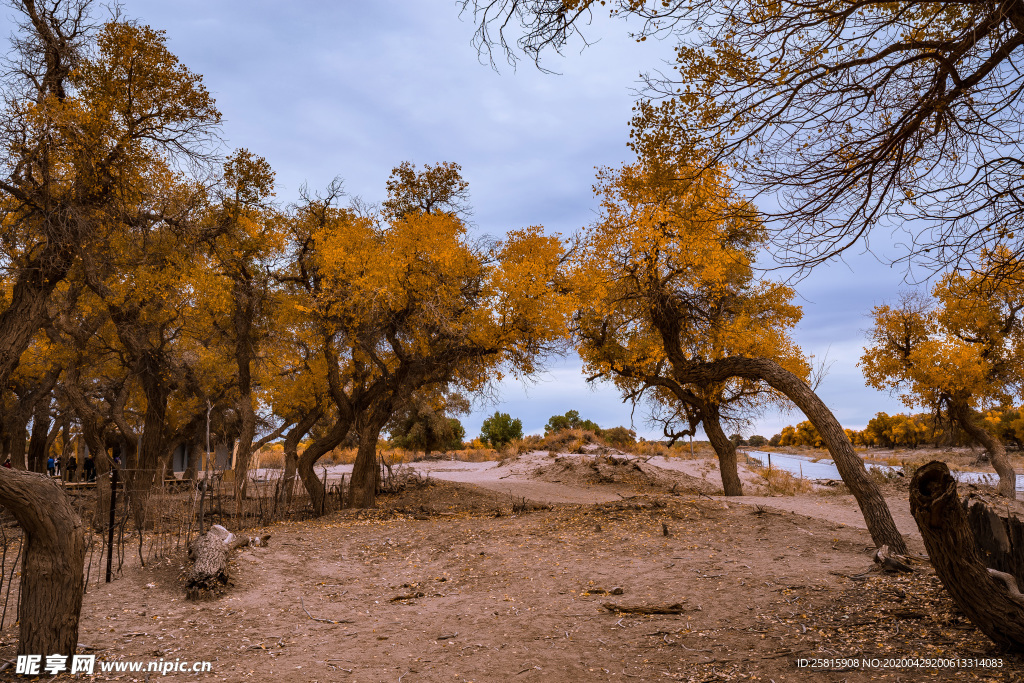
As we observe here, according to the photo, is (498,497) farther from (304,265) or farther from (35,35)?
(35,35)

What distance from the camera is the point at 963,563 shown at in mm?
4969

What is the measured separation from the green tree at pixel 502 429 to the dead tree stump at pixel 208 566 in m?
28.3

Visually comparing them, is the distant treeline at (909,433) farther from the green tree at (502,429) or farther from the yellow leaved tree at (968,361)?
the green tree at (502,429)

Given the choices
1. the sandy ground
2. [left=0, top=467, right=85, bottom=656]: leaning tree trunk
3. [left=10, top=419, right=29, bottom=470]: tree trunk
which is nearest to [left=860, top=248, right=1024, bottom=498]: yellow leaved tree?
the sandy ground

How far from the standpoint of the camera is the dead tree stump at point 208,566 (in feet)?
27.1

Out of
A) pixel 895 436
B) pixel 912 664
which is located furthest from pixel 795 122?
pixel 895 436

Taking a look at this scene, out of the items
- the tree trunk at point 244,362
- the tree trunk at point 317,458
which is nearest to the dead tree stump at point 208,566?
the tree trunk at point 317,458

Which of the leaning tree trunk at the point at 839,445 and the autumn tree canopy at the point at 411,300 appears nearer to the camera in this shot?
the leaning tree trunk at the point at 839,445

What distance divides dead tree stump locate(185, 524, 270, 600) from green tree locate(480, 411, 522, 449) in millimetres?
28338

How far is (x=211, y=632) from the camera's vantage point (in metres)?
7.12

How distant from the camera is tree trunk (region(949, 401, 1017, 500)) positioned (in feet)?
59.0

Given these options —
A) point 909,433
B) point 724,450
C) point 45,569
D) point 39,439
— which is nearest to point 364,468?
point 724,450

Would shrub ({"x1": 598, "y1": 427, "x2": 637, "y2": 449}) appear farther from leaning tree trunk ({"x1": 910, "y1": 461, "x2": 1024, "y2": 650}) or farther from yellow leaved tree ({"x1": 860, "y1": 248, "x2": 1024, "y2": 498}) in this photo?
leaning tree trunk ({"x1": 910, "y1": 461, "x2": 1024, "y2": 650})

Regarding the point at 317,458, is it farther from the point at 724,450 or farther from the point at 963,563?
the point at 963,563
